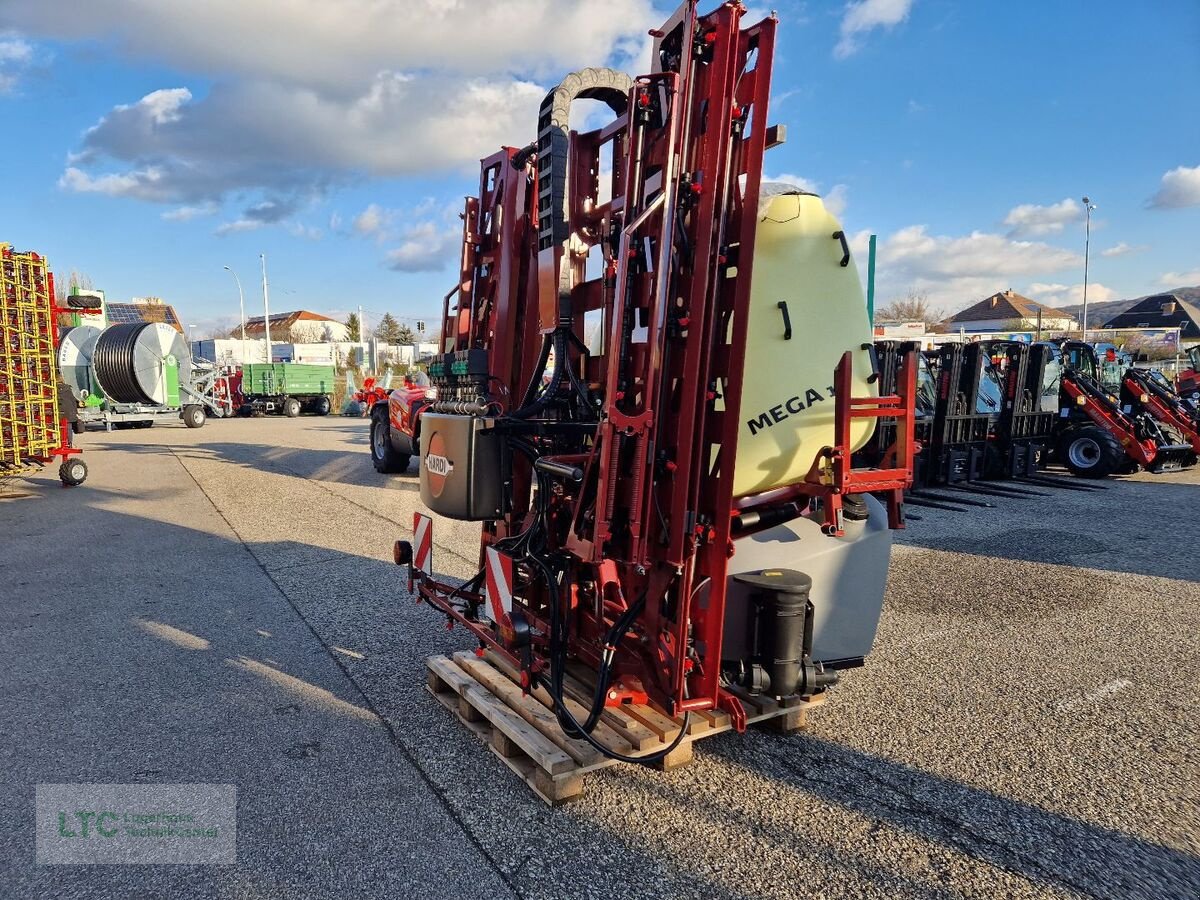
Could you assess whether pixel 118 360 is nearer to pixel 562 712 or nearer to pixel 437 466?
pixel 437 466

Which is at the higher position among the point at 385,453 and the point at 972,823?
the point at 385,453

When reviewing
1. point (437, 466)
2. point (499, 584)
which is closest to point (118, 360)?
point (437, 466)

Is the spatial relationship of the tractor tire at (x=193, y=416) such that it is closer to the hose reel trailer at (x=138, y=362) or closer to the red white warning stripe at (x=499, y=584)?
the hose reel trailer at (x=138, y=362)

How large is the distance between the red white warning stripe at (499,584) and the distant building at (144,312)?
54.5 m

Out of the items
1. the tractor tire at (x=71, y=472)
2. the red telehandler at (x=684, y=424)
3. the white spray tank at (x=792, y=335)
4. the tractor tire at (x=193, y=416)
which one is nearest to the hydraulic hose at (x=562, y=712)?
the red telehandler at (x=684, y=424)

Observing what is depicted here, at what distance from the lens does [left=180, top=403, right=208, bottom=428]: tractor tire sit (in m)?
24.2

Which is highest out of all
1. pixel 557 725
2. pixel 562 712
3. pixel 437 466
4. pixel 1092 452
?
pixel 437 466

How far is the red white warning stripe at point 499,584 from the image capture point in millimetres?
3672

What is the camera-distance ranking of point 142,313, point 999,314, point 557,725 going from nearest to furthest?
point 557,725, point 142,313, point 999,314

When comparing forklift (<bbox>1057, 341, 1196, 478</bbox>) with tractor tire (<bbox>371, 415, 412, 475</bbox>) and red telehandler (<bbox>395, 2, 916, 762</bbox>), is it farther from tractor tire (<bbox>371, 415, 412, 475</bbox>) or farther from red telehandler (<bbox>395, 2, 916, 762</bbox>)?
tractor tire (<bbox>371, 415, 412, 475</bbox>)

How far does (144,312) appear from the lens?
5812cm

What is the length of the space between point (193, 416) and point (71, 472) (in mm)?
13976

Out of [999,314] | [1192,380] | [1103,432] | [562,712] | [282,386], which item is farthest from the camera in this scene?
[999,314]

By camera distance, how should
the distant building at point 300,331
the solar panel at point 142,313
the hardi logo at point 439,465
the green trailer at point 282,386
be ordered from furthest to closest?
the distant building at point 300,331 < the solar panel at point 142,313 < the green trailer at point 282,386 < the hardi logo at point 439,465
